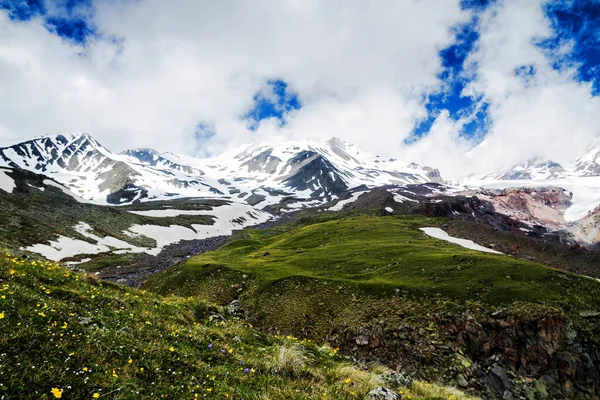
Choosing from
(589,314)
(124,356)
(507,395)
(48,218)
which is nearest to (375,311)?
(507,395)

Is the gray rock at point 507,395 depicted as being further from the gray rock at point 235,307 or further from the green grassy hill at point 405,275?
the gray rock at point 235,307

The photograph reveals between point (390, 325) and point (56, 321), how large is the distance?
2516 cm

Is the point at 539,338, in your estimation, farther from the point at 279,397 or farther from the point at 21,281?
the point at 21,281

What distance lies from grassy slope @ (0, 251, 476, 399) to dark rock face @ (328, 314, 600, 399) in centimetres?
1394

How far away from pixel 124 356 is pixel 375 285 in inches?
1191

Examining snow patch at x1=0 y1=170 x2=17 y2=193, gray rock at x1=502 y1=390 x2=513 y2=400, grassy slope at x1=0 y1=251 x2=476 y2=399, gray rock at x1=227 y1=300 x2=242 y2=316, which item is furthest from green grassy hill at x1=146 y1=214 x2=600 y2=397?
snow patch at x1=0 y1=170 x2=17 y2=193

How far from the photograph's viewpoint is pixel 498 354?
2395 cm

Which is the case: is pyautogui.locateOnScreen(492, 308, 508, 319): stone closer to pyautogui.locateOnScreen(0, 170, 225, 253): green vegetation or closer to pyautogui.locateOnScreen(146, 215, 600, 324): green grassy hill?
pyautogui.locateOnScreen(146, 215, 600, 324): green grassy hill

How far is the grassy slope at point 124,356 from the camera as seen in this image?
22.4 feet

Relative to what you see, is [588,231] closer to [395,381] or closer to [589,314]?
[589,314]

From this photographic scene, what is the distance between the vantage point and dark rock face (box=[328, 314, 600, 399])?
22.4 meters

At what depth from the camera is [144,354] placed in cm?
891

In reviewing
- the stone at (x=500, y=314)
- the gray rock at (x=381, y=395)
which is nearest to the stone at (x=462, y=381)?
the stone at (x=500, y=314)

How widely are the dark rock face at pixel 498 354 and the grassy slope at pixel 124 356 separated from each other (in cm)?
1394
